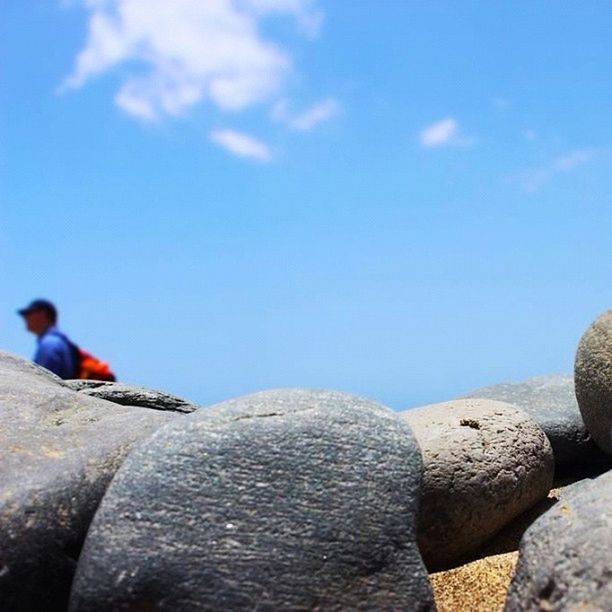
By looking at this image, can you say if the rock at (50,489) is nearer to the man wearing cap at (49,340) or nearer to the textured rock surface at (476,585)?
the textured rock surface at (476,585)

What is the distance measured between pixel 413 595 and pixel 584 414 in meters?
2.84

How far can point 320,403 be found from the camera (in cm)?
380

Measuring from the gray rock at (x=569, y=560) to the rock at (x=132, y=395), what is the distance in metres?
3.61

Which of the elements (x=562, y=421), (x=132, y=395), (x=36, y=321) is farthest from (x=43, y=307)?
(x=562, y=421)

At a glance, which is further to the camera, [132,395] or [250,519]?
[132,395]

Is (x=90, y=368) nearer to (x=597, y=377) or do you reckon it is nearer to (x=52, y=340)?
(x=52, y=340)

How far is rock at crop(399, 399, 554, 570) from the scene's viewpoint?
15.4 feet

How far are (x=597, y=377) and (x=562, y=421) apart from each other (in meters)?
0.96

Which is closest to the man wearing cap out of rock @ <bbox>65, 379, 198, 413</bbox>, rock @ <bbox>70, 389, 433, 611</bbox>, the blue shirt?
the blue shirt

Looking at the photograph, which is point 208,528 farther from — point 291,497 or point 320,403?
→ point 320,403

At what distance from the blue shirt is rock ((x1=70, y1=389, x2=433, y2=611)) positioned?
461cm

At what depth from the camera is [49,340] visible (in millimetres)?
8141

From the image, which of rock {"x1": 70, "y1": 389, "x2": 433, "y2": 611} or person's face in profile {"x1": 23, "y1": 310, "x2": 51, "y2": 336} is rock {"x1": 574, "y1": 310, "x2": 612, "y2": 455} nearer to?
rock {"x1": 70, "y1": 389, "x2": 433, "y2": 611}

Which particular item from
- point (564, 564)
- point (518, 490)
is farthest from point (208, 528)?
point (518, 490)
